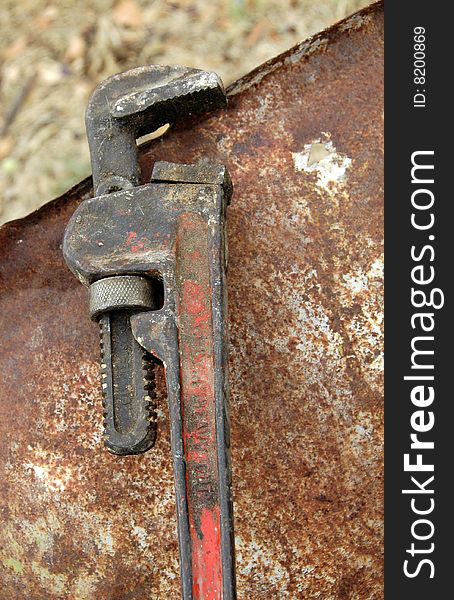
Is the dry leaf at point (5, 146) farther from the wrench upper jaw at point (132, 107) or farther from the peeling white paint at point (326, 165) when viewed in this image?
the peeling white paint at point (326, 165)

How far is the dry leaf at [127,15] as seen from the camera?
2.04 meters

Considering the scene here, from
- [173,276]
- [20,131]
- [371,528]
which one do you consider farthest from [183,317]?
[20,131]

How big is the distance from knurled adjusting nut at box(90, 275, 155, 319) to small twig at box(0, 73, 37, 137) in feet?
4.30

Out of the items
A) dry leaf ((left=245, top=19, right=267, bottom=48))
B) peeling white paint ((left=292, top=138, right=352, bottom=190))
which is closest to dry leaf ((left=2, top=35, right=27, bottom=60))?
dry leaf ((left=245, top=19, right=267, bottom=48))

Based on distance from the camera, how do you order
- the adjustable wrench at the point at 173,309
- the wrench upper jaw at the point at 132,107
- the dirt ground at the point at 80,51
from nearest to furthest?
the adjustable wrench at the point at 173,309
the wrench upper jaw at the point at 132,107
the dirt ground at the point at 80,51

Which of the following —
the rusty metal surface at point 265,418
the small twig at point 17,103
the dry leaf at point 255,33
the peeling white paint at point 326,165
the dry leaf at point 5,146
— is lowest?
the rusty metal surface at point 265,418

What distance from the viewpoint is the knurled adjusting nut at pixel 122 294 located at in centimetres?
89

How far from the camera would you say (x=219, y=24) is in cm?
202

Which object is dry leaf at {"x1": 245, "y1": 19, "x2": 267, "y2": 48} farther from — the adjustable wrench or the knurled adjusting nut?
the knurled adjusting nut

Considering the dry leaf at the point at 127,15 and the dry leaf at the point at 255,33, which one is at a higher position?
the dry leaf at the point at 127,15

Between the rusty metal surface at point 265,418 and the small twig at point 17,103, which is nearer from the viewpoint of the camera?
the rusty metal surface at point 265,418

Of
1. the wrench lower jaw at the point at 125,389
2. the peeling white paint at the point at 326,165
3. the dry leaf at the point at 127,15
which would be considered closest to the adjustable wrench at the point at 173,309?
the wrench lower jaw at the point at 125,389

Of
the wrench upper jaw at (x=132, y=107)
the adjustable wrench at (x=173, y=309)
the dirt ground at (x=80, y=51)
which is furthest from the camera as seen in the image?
the dirt ground at (x=80, y=51)

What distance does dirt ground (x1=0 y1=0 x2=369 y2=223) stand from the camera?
6.48 ft
